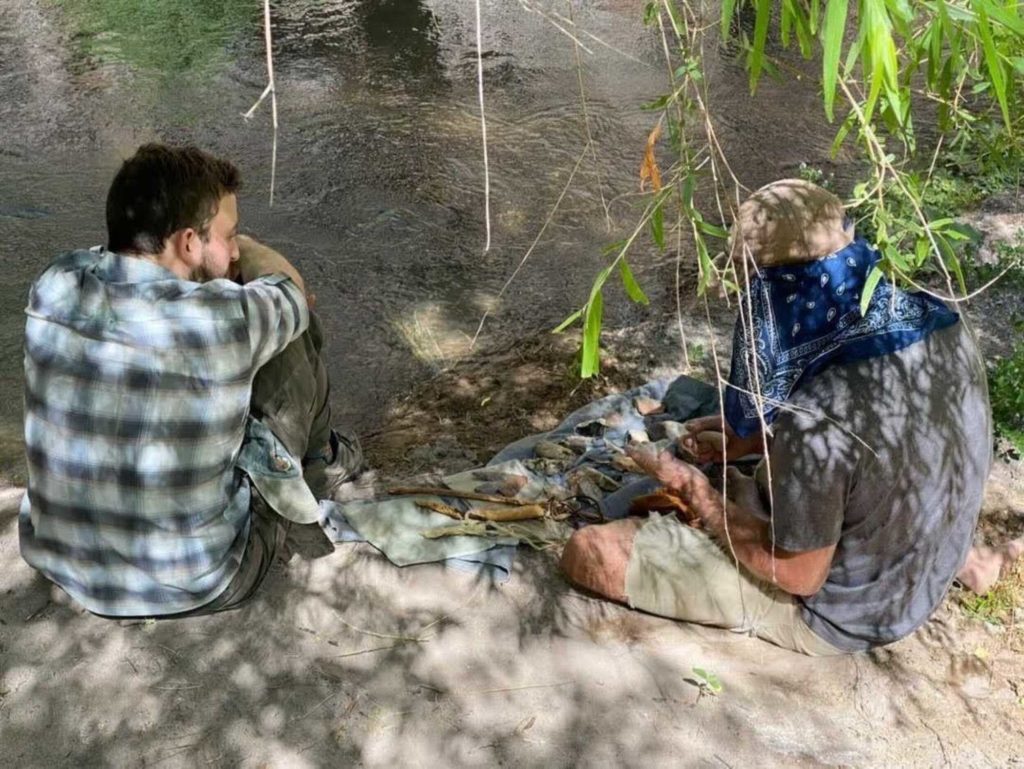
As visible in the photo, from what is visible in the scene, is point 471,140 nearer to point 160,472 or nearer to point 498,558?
point 498,558

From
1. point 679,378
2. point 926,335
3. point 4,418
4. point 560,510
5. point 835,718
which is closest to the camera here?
point 926,335

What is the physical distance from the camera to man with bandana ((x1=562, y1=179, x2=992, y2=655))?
229 cm

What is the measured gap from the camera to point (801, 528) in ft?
7.74

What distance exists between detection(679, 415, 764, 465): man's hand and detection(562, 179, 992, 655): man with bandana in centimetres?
41

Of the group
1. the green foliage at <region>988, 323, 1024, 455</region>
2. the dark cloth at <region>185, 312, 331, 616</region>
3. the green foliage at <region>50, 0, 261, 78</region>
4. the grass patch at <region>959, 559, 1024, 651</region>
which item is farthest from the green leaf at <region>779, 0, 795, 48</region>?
the green foliage at <region>50, 0, 261, 78</region>

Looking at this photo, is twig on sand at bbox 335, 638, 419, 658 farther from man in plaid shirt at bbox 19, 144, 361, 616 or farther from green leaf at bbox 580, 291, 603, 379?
green leaf at bbox 580, 291, 603, 379

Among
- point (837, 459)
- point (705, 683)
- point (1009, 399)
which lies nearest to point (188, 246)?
point (837, 459)

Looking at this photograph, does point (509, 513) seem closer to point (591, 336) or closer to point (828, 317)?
point (828, 317)

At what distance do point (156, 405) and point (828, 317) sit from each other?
67.8 inches

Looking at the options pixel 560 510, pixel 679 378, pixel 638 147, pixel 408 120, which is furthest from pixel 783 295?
pixel 408 120

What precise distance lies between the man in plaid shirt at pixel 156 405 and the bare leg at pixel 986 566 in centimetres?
204

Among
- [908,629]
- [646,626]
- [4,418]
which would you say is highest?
[908,629]

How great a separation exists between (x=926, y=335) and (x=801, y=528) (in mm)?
583

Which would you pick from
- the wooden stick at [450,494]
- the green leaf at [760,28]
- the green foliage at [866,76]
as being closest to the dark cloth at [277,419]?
the wooden stick at [450,494]
